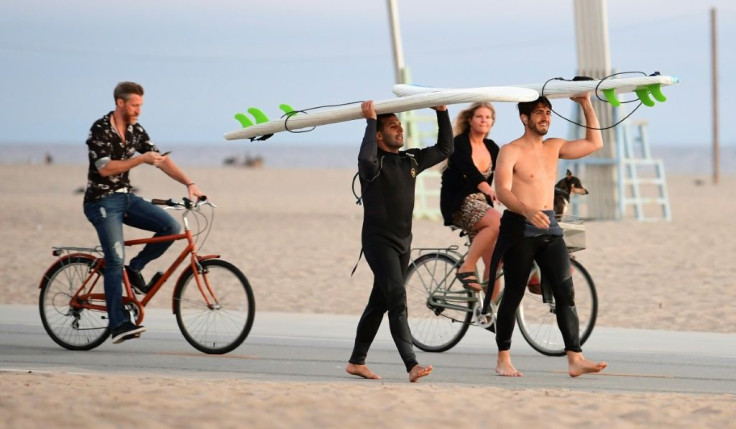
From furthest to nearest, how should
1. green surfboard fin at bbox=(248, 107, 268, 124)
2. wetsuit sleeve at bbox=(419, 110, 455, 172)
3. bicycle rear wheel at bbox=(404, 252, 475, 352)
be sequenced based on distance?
bicycle rear wheel at bbox=(404, 252, 475, 352) < green surfboard fin at bbox=(248, 107, 268, 124) < wetsuit sleeve at bbox=(419, 110, 455, 172)

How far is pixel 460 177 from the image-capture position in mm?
9828

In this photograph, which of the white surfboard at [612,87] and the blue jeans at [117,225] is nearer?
the white surfboard at [612,87]

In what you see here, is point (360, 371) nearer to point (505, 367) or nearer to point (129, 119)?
point (505, 367)

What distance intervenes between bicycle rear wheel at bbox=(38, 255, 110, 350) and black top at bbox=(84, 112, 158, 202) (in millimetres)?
692

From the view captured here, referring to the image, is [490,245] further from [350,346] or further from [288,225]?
[288,225]

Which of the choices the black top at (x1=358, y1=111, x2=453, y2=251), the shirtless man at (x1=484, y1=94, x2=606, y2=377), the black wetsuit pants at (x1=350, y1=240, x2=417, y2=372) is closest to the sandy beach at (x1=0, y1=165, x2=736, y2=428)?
the black wetsuit pants at (x1=350, y1=240, x2=417, y2=372)

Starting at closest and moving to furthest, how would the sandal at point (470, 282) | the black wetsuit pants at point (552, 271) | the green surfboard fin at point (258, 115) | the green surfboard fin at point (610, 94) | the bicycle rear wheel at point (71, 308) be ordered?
the green surfboard fin at point (610, 94) → the black wetsuit pants at point (552, 271) → the green surfboard fin at point (258, 115) → the sandal at point (470, 282) → the bicycle rear wheel at point (71, 308)

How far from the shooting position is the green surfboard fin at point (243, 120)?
9.39 meters

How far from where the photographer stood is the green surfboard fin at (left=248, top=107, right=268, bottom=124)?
9289 millimetres

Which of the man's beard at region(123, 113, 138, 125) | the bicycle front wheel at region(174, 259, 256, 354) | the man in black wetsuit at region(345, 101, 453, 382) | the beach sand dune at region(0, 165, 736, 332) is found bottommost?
the beach sand dune at region(0, 165, 736, 332)

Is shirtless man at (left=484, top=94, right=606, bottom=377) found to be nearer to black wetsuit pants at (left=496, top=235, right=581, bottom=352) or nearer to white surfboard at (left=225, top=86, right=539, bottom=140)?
→ black wetsuit pants at (left=496, top=235, right=581, bottom=352)

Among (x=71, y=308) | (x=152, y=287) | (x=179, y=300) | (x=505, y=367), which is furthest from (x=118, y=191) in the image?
(x=505, y=367)

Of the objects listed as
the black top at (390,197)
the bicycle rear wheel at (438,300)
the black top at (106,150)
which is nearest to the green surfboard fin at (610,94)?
the black top at (390,197)

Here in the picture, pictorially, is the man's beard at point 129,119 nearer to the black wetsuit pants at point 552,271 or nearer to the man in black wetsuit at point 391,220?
the man in black wetsuit at point 391,220
